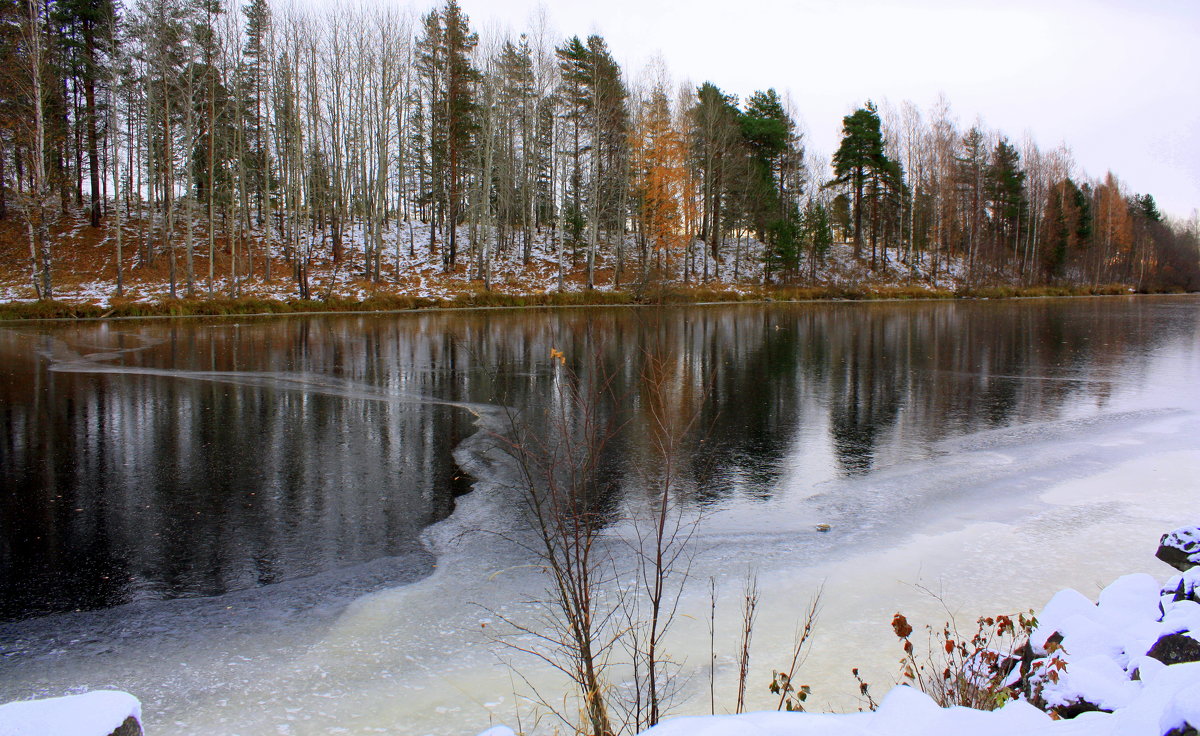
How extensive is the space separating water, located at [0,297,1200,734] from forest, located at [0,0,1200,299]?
26.4m

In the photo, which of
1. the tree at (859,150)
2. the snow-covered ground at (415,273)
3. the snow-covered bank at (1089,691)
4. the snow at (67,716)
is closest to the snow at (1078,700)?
the snow-covered bank at (1089,691)

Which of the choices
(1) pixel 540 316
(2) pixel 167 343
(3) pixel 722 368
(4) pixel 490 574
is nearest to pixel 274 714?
(4) pixel 490 574

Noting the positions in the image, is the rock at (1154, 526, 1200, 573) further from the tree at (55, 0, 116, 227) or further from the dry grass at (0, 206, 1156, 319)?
the tree at (55, 0, 116, 227)

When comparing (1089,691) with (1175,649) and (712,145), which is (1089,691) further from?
(712,145)

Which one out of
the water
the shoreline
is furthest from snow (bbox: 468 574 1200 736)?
the shoreline

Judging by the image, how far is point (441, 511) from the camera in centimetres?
754

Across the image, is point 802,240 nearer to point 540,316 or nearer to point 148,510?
point 540,316

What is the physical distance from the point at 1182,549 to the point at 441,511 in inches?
243

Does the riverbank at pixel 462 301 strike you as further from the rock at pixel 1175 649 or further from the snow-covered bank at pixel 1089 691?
the rock at pixel 1175 649

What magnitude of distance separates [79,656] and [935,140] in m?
75.9

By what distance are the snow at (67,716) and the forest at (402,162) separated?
117 ft

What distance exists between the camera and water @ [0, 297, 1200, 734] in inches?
182

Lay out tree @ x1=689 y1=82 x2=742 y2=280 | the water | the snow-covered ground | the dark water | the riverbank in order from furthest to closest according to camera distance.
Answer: tree @ x1=689 y1=82 x2=742 y2=280
the snow-covered ground
the riverbank
the dark water
the water

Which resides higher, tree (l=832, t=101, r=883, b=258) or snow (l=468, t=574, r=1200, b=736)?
tree (l=832, t=101, r=883, b=258)
